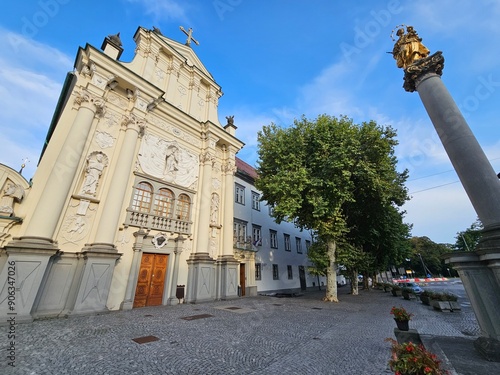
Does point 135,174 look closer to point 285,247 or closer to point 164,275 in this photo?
point 164,275

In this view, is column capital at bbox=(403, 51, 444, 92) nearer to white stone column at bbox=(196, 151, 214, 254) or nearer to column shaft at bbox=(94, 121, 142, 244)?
white stone column at bbox=(196, 151, 214, 254)

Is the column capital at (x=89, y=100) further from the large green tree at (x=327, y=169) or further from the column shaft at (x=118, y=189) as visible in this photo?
the large green tree at (x=327, y=169)

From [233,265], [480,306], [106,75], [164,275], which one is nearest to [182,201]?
[164,275]

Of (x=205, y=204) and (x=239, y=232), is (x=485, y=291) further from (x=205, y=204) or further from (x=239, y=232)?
(x=239, y=232)

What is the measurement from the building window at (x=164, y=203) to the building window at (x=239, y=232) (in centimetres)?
Answer: 725

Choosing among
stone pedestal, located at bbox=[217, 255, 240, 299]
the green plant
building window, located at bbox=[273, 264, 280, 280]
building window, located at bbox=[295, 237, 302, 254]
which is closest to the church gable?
stone pedestal, located at bbox=[217, 255, 240, 299]

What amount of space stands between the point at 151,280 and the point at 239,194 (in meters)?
11.6

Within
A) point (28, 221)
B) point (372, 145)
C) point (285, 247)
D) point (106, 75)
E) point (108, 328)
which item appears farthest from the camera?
point (285, 247)

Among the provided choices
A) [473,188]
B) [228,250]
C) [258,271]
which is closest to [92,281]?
[228,250]

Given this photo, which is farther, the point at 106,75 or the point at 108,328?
the point at 106,75

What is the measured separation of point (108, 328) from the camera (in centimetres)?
667

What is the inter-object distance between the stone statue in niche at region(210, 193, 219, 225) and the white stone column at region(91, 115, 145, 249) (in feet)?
19.5

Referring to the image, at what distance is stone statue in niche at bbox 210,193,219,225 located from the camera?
1581 cm

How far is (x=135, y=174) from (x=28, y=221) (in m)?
5.07
